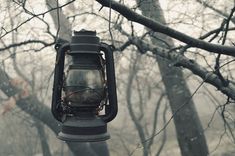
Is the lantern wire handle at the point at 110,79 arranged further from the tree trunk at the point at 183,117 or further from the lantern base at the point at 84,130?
the tree trunk at the point at 183,117

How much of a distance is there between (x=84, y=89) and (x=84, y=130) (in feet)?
0.72

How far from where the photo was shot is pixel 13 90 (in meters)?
11.0

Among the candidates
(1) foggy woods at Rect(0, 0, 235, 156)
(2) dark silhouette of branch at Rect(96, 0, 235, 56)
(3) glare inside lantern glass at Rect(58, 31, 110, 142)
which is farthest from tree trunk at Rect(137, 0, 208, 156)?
(3) glare inside lantern glass at Rect(58, 31, 110, 142)

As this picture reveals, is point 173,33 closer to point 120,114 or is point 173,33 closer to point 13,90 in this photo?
point 13,90

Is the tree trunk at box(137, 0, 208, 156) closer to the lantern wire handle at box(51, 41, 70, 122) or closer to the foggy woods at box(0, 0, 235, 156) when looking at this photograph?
the foggy woods at box(0, 0, 235, 156)

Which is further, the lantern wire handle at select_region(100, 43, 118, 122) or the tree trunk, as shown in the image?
the tree trunk

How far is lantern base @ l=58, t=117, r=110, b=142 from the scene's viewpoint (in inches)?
79.0

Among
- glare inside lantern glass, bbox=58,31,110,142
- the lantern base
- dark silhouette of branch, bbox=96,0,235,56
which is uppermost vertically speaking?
dark silhouette of branch, bbox=96,0,235,56

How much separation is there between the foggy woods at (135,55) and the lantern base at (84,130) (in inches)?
16.5

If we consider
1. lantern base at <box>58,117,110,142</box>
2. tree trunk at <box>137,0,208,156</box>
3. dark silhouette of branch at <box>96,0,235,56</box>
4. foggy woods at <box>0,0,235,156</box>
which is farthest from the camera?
tree trunk at <box>137,0,208,156</box>

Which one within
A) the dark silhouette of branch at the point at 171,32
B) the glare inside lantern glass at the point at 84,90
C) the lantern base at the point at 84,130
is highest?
the dark silhouette of branch at the point at 171,32

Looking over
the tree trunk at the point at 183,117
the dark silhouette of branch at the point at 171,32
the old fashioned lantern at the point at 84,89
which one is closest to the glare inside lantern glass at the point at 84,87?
the old fashioned lantern at the point at 84,89

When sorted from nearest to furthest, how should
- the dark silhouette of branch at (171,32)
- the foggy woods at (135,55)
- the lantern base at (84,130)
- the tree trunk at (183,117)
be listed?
1. the lantern base at (84,130)
2. the dark silhouette of branch at (171,32)
3. the foggy woods at (135,55)
4. the tree trunk at (183,117)

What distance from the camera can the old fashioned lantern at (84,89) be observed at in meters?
2.04
